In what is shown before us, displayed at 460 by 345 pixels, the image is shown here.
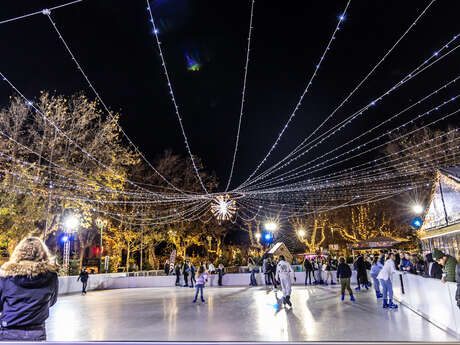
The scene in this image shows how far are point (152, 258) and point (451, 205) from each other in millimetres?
26893

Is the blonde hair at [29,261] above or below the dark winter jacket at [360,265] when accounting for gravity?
above

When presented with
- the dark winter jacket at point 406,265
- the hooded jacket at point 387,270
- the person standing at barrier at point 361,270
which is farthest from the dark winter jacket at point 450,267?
the dark winter jacket at point 406,265

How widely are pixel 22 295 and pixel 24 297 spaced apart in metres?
0.02

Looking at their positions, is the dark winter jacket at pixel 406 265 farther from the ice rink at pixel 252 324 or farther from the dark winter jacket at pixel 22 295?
the dark winter jacket at pixel 22 295

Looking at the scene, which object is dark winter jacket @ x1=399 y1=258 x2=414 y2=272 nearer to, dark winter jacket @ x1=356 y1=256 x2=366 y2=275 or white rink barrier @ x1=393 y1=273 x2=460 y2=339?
dark winter jacket @ x1=356 y1=256 x2=366 y2=275

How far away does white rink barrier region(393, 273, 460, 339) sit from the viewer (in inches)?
228

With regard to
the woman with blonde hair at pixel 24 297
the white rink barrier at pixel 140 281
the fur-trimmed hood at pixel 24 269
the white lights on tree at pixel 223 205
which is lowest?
the white rink barrier at pixel 140 281

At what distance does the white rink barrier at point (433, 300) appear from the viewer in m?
5.79

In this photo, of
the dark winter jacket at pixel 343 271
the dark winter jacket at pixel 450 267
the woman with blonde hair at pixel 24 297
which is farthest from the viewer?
the dark winter jacket at pixel 343 271

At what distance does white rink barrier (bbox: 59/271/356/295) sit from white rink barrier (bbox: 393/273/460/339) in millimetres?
10531

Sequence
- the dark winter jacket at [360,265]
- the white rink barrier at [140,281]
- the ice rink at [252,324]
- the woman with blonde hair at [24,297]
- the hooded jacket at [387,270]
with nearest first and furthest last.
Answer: the woman with blonde hair at [24,297] → the ice rink at [252,324] → the hooded jacket at [387,270] → the dark winter jacket at [360,265] → the white rink barrier at [140,281]

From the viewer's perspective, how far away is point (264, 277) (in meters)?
20.4

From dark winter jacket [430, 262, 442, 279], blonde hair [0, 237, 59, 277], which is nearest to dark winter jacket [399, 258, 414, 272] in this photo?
dark winter jacket [430, 262, 442, 279]

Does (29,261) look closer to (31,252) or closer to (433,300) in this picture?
(31,252)
